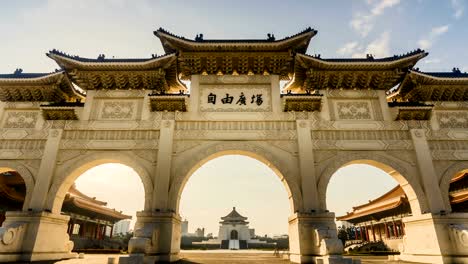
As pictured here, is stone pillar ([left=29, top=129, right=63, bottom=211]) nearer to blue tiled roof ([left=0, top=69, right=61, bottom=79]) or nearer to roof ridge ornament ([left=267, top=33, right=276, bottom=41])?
blue tiled roof ([left=0, top=69, right=61, bottom=79])

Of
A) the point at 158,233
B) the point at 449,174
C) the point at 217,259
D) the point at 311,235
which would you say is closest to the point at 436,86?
the point at 449,174

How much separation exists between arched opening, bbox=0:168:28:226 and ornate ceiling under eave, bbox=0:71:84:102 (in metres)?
4.43

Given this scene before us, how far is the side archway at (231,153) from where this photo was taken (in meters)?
9.61

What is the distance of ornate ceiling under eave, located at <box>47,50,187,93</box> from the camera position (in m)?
10.9

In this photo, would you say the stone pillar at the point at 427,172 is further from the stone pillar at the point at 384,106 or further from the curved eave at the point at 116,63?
the curved eave at the point at 116,63

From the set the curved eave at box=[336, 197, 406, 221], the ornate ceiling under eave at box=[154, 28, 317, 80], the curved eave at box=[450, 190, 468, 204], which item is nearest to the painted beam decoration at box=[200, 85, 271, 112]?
the ornate ceiling under eave at box=[154, 28, 317, 80]

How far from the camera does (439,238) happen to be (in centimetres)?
889

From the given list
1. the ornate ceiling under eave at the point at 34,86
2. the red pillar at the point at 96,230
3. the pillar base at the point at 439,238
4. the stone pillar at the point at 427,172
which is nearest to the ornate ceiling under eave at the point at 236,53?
the ornate ceiling under eave at the point at 34,86

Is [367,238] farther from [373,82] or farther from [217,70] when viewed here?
[217,70]

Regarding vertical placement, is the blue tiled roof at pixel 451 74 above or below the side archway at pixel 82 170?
above

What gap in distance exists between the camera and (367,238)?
2695 cm

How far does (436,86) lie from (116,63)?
12761mm

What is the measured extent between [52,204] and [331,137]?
33.8 feet

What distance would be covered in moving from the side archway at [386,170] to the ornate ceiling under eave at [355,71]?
304cm
